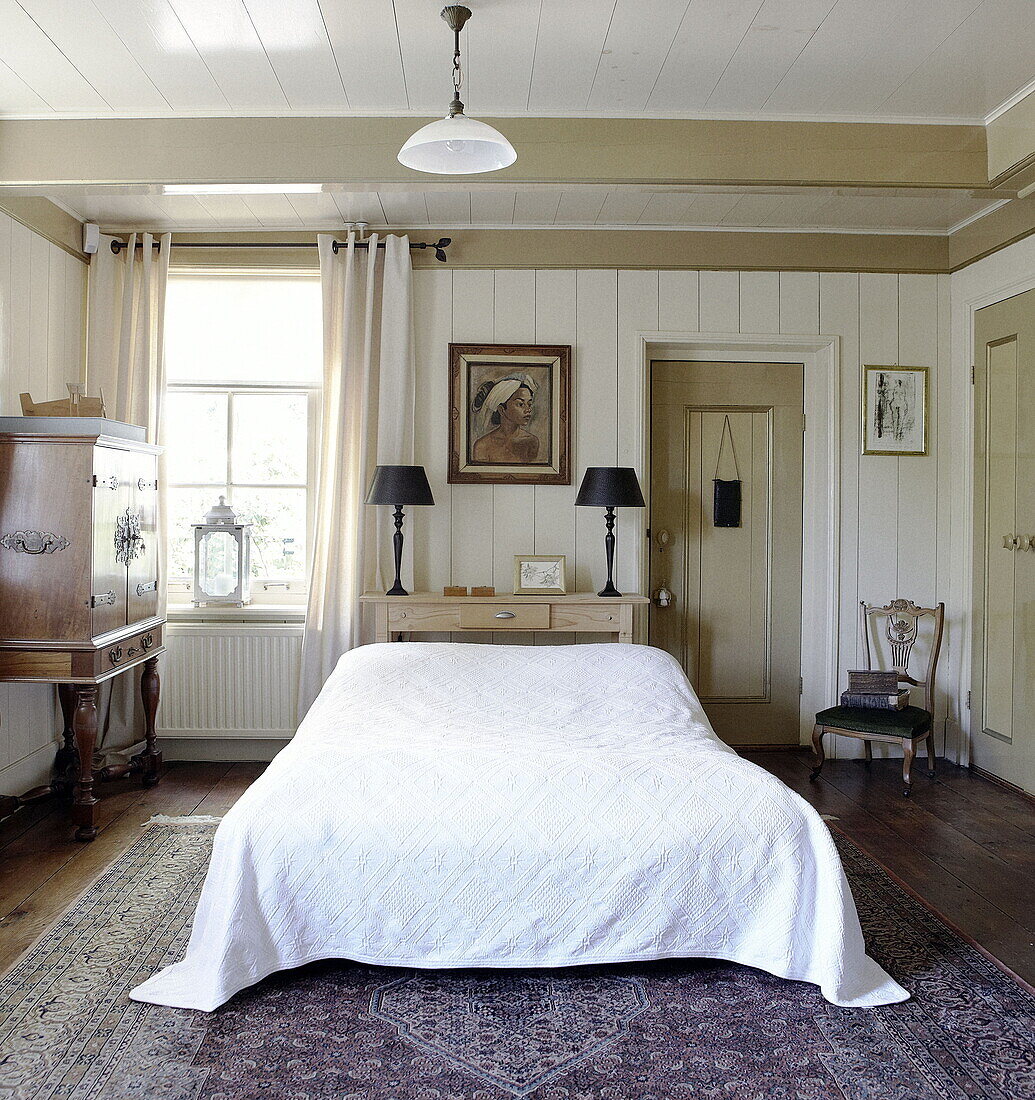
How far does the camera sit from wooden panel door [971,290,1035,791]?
3.84 metres

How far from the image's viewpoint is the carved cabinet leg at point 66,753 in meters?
3.75

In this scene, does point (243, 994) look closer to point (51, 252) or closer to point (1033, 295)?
point (51, 252)

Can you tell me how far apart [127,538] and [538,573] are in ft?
5.85

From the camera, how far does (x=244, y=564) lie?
4359 mm

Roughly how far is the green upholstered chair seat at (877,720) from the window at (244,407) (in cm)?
261

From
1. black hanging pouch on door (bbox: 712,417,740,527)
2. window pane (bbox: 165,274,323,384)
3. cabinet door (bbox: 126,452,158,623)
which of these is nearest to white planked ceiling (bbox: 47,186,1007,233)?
window pane (bbox: 165,274,323,384)

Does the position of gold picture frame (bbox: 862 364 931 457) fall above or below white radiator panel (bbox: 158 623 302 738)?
above

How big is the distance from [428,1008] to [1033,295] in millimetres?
3648

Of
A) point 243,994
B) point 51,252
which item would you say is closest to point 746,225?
point 51,252

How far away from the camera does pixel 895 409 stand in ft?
14.5

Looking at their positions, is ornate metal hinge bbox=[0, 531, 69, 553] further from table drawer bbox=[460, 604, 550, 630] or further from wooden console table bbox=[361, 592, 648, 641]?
table drawer bbox=[460, 604, 550, 630]

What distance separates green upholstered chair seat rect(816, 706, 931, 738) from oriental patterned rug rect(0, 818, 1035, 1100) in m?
1.44

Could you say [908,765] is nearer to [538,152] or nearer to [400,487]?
[400,487]

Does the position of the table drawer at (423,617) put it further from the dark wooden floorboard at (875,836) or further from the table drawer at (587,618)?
the dark wooden floorboard at (875,836)
